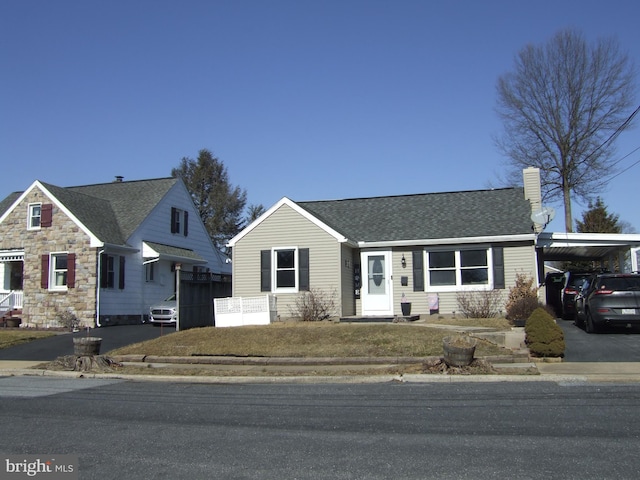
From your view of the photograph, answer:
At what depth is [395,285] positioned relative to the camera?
21.4 meters

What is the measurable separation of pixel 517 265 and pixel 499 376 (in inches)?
396

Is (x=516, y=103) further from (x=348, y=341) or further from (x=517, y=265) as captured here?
(x=348, y=341)

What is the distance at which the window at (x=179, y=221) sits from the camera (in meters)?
31.2

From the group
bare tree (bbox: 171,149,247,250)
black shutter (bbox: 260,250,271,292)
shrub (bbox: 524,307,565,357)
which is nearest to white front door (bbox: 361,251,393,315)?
black shutter (bbox: 260,250,271,292)

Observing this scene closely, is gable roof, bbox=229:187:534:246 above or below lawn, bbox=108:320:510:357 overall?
above

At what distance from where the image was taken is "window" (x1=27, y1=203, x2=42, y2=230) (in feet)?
87.8

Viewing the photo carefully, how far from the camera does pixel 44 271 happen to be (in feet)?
85.0

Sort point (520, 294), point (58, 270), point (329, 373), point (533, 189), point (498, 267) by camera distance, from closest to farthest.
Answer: point (329, 373), point (520, 294), point (498, 267), point (533, 189), point (58, 270)

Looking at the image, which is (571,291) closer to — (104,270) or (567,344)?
(567,344)

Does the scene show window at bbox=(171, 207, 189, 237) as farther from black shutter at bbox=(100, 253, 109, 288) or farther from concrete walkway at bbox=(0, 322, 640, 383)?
concrete walkway at bbox=(0, 322, 640, 383)

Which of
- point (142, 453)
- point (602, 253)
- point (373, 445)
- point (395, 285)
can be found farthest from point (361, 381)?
point (602, 253)

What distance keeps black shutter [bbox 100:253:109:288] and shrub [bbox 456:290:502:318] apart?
1461 centimetres

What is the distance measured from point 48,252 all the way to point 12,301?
3.06 meters

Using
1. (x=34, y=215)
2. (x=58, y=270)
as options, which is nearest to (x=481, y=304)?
(x=58, y=270)
